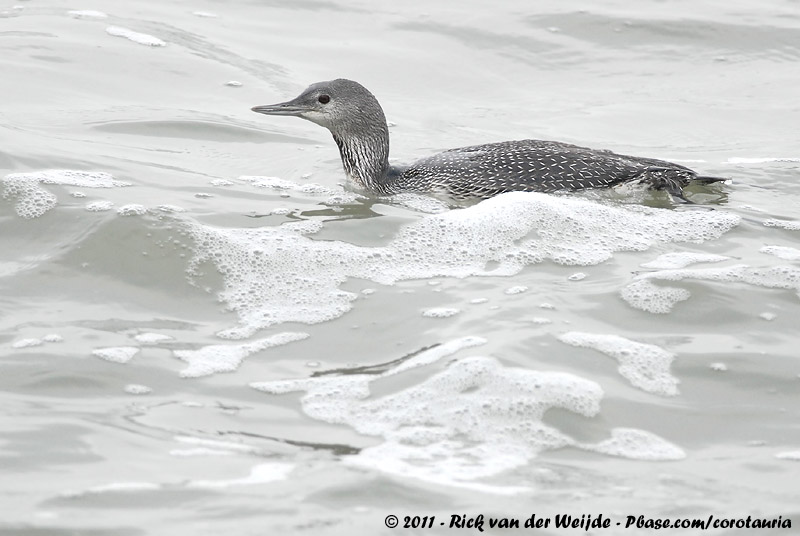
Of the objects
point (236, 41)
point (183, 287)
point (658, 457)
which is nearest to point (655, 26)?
point (236, 41)

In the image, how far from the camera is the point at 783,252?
21.2 ft

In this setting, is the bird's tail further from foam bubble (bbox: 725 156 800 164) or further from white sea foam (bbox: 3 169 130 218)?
white sea foam (bbox: 3 169 130 218)

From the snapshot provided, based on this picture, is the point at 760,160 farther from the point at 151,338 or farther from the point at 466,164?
the point at 151,338

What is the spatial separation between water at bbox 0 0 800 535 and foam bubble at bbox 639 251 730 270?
1.1 inches

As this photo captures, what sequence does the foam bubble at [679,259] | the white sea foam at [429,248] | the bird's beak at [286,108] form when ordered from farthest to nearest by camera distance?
the bird's beak at [286,108], the foam bubble at [679,259], the white sea foam at [429,248]

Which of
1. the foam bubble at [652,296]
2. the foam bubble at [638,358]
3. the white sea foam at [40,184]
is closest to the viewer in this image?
the foam bubble at [638,358]

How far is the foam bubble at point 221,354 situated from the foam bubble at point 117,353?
0.19 meters

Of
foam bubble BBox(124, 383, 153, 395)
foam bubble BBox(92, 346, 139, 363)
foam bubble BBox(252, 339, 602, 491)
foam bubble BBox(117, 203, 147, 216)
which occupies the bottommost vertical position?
foam bubble BBox(124, 383, 153, 395)

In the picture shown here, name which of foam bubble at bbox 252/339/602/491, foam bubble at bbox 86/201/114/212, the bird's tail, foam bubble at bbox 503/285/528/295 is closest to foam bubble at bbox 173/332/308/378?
foam bubble at bbox 252/339/602/491

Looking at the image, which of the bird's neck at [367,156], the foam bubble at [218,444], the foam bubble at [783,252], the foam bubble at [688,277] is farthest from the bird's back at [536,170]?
the foam bubble at [218,444]

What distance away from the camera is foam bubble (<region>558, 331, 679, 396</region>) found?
191 inches

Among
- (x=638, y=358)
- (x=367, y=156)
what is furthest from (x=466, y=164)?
(x=638, y=358)

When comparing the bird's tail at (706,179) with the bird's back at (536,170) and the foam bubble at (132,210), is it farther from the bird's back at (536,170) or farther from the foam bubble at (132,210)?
the foam bubble at (132,210)

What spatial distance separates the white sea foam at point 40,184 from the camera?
6504 mm
